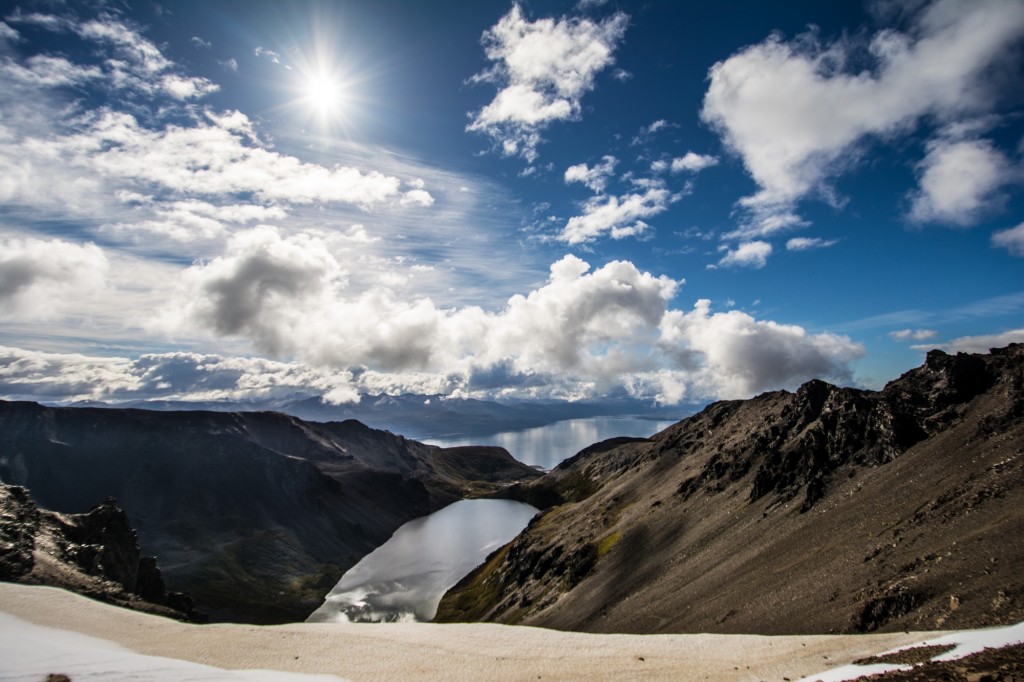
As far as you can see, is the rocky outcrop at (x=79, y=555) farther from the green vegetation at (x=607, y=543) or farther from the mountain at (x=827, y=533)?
the green vegetation at (x=607, y=543)

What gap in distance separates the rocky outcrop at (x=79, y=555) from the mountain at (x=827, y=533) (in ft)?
230

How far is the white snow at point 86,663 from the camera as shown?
3297 centimetres

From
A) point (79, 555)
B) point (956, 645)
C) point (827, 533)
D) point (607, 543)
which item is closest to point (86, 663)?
point (79, 555)

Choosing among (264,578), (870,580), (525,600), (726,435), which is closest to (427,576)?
(264,578)

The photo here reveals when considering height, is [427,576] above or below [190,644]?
below

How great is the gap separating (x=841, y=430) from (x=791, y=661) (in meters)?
81.4

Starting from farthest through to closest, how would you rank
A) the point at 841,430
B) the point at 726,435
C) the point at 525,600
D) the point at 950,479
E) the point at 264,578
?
the point at 264,578, the point at 726,435, the point at 525,600, the point at 841,430, the point at 950,479

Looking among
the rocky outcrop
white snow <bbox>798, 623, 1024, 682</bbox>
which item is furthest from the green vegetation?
white snow <bbox>798, 623, 1024, 682</bbox>

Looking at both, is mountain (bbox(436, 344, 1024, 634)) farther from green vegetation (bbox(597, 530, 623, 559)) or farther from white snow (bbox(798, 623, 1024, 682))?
white snow (bbox(798, 623, 1024, 682))

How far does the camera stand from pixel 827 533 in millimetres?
82938

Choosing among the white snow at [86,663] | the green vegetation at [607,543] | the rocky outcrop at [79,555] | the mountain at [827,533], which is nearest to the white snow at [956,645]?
the mountain at [827,533]

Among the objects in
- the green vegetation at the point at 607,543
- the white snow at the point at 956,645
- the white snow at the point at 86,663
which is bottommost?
the green vegetation at the point at 607,543

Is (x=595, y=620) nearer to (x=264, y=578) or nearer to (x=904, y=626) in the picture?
(x=904, y=626)

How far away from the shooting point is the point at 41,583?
5606 centimetres
